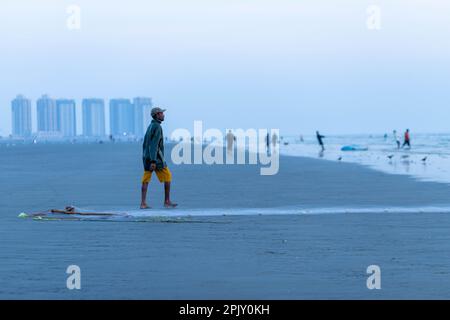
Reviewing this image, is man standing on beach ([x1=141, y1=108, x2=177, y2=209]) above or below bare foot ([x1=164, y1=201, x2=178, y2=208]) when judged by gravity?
above

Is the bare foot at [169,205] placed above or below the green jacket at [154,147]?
below

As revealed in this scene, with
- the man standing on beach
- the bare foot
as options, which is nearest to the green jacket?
the man standing on beach

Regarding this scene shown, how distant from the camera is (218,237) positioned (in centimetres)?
1052

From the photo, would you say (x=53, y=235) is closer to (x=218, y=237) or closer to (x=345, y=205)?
(x=218, y=237)

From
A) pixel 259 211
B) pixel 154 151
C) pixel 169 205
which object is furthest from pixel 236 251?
pixel 169 205

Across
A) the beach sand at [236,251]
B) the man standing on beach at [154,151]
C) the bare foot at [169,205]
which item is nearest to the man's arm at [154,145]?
the man standing on beach at [154,151]

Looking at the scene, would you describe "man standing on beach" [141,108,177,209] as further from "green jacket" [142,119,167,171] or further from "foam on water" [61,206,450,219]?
"foam on water" [61,206,450,219]

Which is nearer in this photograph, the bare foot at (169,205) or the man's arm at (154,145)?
the man's arm at (154,145)

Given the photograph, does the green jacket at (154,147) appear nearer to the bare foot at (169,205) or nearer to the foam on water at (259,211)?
the bare foot at (169,205)

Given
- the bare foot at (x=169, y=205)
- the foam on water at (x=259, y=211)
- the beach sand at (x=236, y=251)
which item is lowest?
the beach sand at (x=236, y=251)

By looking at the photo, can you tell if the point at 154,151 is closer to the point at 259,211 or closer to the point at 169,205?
the point at 169,205

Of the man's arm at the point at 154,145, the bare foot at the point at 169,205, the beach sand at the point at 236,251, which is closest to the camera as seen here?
the beach sand at the point at 236,251
